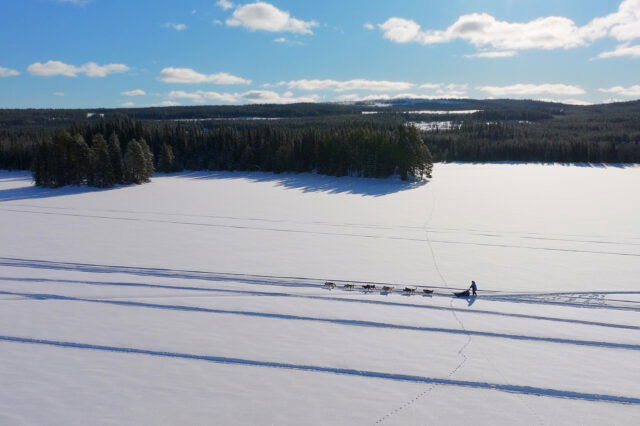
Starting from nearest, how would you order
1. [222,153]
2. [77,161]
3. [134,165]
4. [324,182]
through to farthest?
[77,161] < [134,165] < [324,182] < [222,153]

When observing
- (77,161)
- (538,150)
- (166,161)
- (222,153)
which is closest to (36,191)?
(77,161)

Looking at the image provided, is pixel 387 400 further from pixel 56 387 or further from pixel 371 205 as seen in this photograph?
pixel 371 205

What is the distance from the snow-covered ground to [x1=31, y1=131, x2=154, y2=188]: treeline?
78.6ft

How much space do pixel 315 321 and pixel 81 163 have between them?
58.4m

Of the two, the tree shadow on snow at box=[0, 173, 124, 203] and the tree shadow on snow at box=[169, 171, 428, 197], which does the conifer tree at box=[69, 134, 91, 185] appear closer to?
the tree shadow on snow at box=[0, 173, 124, 203]

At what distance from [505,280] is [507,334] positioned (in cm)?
744

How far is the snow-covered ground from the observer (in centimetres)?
1260

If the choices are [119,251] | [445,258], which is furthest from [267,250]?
[445,258]

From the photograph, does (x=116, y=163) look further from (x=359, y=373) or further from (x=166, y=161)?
(x=359, y=373)

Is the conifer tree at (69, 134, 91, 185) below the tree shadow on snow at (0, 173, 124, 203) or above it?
above

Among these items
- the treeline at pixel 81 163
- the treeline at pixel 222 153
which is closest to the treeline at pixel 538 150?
the treeline at pixel 222 153

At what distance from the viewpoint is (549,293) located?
2220 cm

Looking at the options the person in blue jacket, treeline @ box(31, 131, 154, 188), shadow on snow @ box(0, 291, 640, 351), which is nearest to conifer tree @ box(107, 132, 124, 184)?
treeline @ box(31, 131, 154, 188)

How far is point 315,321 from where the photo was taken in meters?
18.2
